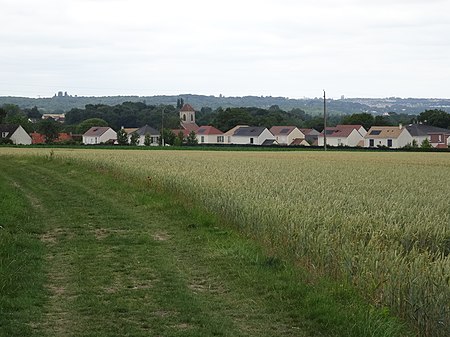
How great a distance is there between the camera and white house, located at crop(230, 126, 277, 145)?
145625 mm

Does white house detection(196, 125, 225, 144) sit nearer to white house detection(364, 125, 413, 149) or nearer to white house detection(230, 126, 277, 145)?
white house detection(230, 126, 277, 145)

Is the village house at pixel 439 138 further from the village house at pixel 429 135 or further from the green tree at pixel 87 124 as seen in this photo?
the green tree at pixel 87 124

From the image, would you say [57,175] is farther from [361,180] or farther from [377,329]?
[377,329]

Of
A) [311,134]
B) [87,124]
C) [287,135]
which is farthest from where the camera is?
[87,124]

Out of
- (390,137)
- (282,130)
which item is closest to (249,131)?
(282,130)

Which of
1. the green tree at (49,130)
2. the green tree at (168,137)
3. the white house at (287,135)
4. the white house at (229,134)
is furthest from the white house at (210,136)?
the green tree at (49,130)

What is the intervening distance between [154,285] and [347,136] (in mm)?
129010

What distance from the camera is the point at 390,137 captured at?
12681 cm

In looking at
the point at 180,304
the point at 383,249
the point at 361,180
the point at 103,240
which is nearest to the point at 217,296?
the point at 180,304

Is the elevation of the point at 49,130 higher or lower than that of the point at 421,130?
higher

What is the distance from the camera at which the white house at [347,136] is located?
5438 inches

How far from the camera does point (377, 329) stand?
26.5ft

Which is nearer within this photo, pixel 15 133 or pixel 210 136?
pixel 15 133

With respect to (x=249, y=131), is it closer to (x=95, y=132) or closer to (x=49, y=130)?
(x=95, y=132)
